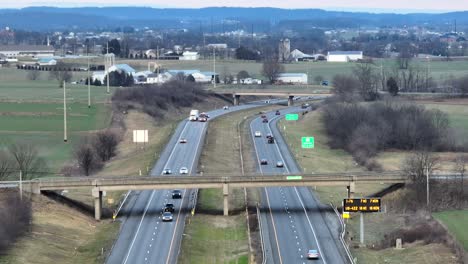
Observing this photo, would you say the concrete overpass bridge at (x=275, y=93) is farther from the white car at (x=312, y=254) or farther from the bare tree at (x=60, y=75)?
the white car at (x=312, y=254)

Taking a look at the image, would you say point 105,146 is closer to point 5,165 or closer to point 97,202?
point 5,165

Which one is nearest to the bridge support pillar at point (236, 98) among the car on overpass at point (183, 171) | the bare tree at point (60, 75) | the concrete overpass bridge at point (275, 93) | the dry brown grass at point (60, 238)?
the concrete overpass bridge at point (275, 93)

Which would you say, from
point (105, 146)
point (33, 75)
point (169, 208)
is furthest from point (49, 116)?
point (33, 75)

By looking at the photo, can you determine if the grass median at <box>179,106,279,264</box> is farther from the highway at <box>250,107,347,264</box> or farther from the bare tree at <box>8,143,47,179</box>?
the bare tree at <box>8,143,47,179</box>

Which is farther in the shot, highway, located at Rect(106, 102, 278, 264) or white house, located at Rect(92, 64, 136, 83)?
white house, located at Rect(92, 64, 136, 83)

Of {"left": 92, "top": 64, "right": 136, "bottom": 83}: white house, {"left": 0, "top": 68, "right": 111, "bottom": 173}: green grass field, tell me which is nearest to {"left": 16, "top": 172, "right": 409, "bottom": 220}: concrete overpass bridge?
{"left": 0, "top": 68, "right": 111, "bottom": 173}: green grass field
